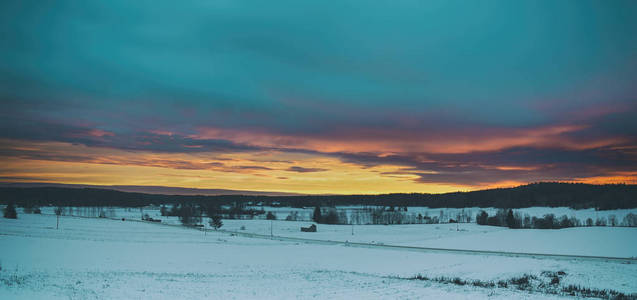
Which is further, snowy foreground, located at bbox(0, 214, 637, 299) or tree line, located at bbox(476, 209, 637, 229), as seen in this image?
tree line, located at bbox(476, 209, 637, 229)

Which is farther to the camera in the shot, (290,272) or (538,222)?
(538,222)

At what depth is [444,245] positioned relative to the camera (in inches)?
2908

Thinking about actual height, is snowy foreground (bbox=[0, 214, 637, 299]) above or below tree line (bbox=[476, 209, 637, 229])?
above

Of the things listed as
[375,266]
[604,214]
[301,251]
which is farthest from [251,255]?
[604,214]

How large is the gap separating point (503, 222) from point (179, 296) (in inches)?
6029

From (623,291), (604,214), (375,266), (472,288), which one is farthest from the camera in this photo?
(604,214)

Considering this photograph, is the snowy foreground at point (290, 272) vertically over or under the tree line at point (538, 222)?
over

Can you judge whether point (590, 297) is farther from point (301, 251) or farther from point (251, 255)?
point (301, 251)

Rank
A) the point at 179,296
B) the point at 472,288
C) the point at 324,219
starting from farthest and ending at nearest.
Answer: the point at 324,219 → the point at 472,288 → the point at 179,296

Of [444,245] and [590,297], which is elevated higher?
[590,297]

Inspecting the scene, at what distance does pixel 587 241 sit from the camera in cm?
6831

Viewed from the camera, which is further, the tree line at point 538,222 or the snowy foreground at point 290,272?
the tree line at point 538,222

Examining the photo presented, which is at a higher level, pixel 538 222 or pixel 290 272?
pixel 290 272

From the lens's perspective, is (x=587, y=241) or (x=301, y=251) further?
(x=587, y=241)
